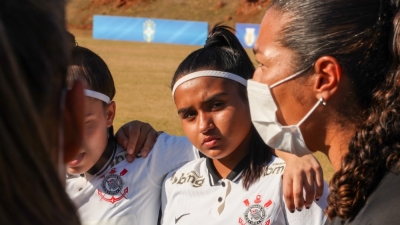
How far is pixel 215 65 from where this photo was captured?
12.0 ft

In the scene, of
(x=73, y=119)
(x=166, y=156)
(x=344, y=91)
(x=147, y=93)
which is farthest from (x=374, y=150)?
(x=147, y=93)

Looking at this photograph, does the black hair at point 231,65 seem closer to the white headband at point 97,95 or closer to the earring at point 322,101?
the white headband at point 97,95

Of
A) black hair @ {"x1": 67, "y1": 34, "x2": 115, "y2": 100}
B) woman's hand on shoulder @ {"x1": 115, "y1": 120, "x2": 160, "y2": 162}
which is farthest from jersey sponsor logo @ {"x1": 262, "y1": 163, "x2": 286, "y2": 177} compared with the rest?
black hair @ {"x1": 67, "y1": 34, "x2": 115, "y2": 100}

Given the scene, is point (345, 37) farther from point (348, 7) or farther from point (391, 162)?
point (391, 162)

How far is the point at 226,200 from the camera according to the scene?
3.33 metres

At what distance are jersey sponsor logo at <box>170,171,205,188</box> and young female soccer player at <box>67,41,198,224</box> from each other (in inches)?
4.4

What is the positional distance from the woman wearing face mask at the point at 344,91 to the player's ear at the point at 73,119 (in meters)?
1.14

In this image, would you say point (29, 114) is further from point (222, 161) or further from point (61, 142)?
point (222, 161)

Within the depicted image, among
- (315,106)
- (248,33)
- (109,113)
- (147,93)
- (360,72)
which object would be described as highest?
(360,72)

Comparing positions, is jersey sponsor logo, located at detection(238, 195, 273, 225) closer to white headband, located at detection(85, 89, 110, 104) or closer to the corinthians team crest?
white headband, located at detection(85, 89, 110, 104)

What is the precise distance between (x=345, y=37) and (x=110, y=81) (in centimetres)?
195

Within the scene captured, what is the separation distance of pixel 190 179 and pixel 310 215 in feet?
2.47

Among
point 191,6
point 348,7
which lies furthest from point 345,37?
point 191,6

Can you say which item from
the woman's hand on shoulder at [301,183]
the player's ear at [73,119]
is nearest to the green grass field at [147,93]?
the woman's hand on shoulder at [301,183]
